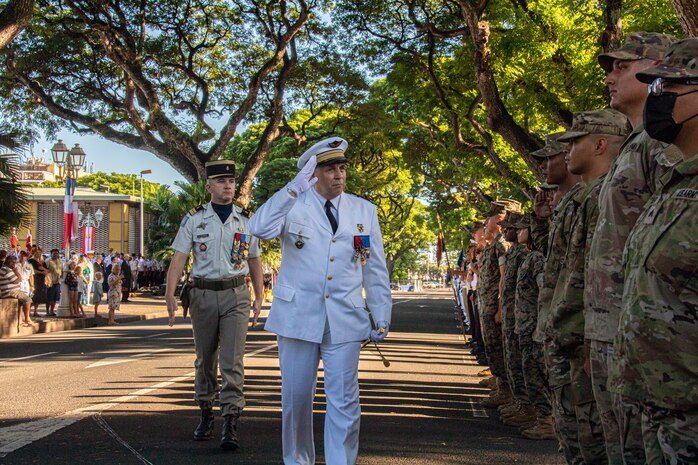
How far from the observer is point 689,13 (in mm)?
8031

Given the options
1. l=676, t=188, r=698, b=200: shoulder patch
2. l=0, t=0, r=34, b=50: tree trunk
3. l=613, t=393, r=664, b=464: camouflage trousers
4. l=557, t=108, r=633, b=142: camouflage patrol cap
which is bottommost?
l=613, t=393, r=664, b=464: camouflage trousers

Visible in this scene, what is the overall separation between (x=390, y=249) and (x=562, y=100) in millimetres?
60118

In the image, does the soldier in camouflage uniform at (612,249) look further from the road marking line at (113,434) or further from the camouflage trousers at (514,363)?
the camouflage trousers at (514,363)

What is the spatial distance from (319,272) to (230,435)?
185cm

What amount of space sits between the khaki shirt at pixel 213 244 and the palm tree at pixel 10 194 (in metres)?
11.6

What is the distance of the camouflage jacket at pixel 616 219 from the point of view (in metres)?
3.87

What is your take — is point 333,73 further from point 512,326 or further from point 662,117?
point 662,117

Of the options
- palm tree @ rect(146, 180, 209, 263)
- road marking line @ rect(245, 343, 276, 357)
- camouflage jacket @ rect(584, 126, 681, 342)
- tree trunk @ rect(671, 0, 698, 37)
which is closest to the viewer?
camouflage jacket @ rect(584, 126, 681, 342)

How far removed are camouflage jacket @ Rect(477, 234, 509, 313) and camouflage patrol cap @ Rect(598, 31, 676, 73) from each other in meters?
5.85

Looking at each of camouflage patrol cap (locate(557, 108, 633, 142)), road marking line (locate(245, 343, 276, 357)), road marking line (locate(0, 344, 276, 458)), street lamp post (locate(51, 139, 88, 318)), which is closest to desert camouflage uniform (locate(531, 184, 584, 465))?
camouflage patrol cap (locate(557, 108, 633, 142))

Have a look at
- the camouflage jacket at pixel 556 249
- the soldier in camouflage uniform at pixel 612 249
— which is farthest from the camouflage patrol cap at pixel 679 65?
the camouflage jacket at pixel 556 249

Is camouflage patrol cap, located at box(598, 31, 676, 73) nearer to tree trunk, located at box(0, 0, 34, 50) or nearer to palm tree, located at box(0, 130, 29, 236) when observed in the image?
tree trunk, located at box(0, 0, 34, 50)

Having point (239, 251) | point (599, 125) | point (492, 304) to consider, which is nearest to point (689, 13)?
point (599, 125)

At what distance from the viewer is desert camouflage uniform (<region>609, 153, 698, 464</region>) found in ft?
9.30
